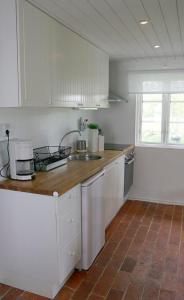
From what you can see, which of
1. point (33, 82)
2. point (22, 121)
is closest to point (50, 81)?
point (33, 82)

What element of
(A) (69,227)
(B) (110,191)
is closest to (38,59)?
(A) (69,227)

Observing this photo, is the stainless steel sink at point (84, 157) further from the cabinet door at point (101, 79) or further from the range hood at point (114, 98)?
the range hood at point (114, 98)

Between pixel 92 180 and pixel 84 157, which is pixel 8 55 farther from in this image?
pixel 84 157

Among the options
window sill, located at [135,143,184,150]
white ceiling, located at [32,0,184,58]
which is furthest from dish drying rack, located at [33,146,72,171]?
window sill, located at [135,143,184,150]

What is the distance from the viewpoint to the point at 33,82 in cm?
207

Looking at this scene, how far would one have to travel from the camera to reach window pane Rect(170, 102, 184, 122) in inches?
163

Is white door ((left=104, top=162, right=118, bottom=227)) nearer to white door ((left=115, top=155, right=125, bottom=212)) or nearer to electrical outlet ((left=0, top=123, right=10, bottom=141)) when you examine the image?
white door ((left=115, top=155, right=125, bottom=212))

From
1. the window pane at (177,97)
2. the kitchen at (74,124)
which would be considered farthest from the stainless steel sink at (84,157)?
the window pane at (177,97)

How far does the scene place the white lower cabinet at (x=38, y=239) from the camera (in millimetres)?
2006

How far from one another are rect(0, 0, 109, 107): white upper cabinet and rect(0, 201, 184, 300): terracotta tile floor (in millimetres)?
1598

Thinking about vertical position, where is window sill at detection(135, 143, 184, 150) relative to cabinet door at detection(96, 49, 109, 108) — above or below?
below

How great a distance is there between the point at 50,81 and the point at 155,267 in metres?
2.03

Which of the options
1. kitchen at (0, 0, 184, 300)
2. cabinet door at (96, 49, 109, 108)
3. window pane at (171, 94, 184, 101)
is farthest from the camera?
window pane at (171, 94, 184, 101)

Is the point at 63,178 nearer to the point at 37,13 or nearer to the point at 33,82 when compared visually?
the point at 33,82
